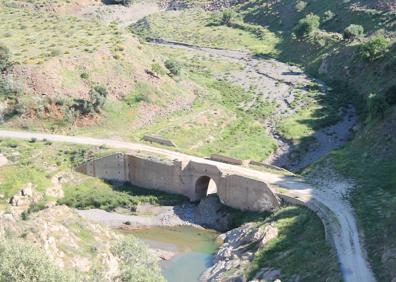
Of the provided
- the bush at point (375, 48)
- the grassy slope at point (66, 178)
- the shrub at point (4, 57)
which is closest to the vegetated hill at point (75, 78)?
the shrub at point (4, 57)

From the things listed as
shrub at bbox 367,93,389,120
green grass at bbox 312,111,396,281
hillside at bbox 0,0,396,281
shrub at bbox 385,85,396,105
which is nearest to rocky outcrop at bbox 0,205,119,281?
hillside at bbox 0,0,396,281

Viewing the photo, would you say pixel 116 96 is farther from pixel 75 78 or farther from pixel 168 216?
pixel 168 216

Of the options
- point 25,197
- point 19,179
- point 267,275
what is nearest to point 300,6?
point 19,179

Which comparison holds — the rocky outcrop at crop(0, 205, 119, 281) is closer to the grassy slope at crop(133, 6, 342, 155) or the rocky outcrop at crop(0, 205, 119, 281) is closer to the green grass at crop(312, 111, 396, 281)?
the green grass at crop(312, 111, 396, 281)

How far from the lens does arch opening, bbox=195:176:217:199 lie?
7738cm

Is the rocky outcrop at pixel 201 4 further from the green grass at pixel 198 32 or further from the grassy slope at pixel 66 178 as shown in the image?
the grassy slope at pixel 66 178

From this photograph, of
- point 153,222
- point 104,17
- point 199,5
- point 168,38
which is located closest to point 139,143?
point 153,222

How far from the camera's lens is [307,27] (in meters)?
127

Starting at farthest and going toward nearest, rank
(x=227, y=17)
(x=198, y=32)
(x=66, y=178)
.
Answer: (x=227, y=17) → (x=198, y=32) → (x=66, y=178)

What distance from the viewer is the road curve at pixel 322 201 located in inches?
2027

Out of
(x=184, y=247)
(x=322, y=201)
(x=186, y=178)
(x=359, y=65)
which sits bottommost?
(x=184, y=247)

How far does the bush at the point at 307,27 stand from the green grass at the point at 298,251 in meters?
68.7

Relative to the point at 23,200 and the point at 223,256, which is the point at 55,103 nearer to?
the point at 23,200

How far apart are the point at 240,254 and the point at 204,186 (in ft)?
58.4
